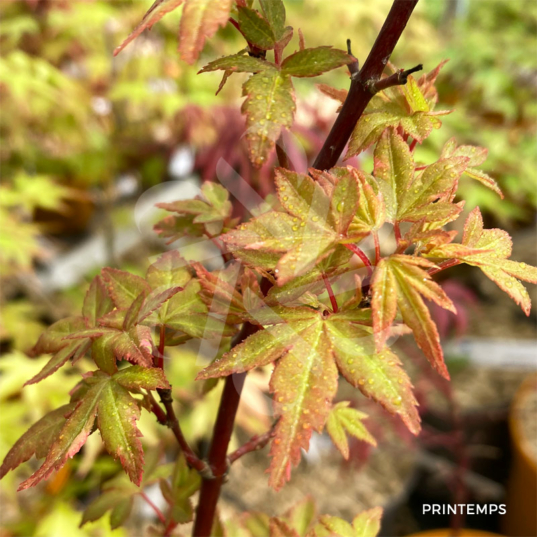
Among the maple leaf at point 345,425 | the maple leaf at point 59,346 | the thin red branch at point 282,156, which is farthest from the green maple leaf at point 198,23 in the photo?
the maple leaf at point 345,425

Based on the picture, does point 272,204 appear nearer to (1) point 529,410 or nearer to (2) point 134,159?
(1) point 529,410

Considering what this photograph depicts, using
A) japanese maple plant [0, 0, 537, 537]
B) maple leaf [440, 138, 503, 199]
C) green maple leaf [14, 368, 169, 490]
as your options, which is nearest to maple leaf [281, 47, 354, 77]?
japanese maple plant [0, 0, 537, 537]

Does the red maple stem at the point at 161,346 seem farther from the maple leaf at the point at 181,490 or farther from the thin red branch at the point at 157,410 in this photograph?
the maple leaf at the point at 181,490

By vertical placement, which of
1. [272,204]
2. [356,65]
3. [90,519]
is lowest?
[90,519]

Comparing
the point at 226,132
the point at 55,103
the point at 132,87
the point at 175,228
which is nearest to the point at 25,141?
the point at 55,103

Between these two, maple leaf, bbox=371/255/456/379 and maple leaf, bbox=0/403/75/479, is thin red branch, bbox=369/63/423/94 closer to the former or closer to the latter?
maple leaf, bbox=371/255/456/379

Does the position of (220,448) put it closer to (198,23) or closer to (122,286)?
(122,286)

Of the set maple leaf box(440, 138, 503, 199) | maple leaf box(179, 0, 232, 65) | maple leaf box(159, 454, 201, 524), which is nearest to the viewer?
maple leaf box(179, 0, 232, 65)
